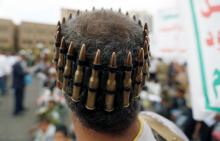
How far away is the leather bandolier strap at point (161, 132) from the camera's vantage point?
4.12 feet

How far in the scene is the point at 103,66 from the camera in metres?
1.00

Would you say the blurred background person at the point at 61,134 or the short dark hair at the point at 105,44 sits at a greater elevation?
the short dark hair at the point at 105,44

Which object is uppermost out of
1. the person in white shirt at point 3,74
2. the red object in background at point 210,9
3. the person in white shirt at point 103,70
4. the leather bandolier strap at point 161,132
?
the red object in background at point 210,9

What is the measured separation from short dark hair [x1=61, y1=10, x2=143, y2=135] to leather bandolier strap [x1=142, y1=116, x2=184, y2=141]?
19 cm

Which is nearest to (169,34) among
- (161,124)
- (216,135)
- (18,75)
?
(216,135)

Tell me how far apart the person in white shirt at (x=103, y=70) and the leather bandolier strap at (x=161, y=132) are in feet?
0.46

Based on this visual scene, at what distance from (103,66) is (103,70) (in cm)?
1

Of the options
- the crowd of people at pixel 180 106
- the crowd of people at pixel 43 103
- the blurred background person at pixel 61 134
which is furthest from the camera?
the crowd of people at pixel 43 103

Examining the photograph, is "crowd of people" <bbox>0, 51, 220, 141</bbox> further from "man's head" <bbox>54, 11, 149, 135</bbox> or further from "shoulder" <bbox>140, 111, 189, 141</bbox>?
"man's head" <bbox>54, 11, 149, 135</bbox>

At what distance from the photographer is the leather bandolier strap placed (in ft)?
4.12

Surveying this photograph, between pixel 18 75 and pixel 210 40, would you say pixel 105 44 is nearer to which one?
pixel 210 40

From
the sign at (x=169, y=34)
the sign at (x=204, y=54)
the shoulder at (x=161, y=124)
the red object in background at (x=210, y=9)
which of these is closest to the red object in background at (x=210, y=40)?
the sign at (x=204, y=54)

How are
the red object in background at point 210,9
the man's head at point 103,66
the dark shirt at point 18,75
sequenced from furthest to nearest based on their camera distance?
the dark shirt at point 18,75
the red object in background at point 210,9
the man's head at point 103,66

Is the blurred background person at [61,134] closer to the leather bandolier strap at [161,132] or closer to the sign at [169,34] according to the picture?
the sign at [169,34]
